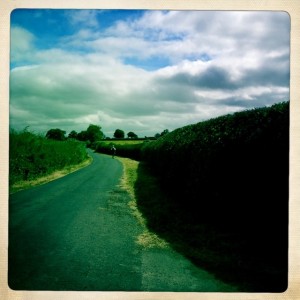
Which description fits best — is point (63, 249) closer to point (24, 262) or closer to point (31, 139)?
point (24, 262)

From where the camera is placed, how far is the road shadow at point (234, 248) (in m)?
4.71

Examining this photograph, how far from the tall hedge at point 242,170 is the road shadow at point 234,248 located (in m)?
0.16

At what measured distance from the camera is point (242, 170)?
5.57 m

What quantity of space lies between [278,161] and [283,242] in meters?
1.38

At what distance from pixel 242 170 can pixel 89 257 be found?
332 cm

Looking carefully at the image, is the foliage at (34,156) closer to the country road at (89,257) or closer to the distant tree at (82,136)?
the distant tree at (82,136)

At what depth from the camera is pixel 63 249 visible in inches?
231

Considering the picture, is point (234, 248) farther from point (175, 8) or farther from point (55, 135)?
point (55, 135)

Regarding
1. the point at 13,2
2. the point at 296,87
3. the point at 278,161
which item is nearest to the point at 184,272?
the point at 278,161

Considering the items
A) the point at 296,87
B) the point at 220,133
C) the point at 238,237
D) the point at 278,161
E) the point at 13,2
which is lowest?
the point at 238,237

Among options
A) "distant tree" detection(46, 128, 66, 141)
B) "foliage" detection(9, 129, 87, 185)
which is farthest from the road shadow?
"distant tree" detection(46, 128, 66, 141)

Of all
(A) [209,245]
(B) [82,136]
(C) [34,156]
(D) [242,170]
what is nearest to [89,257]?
(A) [209,245]

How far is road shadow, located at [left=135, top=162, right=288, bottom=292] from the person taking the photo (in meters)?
4.71

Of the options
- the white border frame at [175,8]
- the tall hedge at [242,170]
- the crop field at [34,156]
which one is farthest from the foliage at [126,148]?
the white border frame at [175,8]
